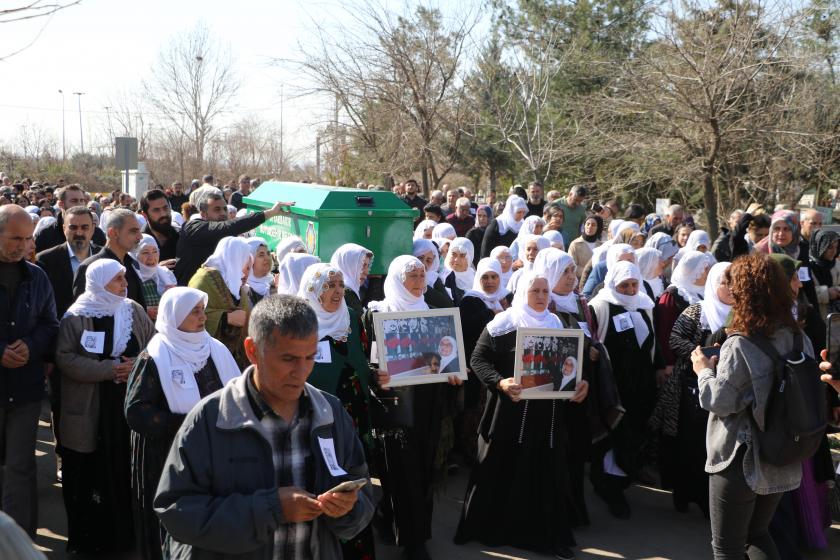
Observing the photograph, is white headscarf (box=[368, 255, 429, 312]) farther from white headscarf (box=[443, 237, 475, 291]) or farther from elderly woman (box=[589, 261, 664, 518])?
white headscarf (box=[443, 237, 475, 291])

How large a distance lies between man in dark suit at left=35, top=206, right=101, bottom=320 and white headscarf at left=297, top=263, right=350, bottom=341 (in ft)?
8.93

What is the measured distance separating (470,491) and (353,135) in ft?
52.6

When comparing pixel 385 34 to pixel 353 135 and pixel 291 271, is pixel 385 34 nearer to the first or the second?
pixel 353 135

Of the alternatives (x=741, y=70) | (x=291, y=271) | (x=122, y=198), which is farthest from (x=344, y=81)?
(x=291, y=271)

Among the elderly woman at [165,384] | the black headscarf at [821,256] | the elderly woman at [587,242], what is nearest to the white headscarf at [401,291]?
the elderly woman at [165,384]

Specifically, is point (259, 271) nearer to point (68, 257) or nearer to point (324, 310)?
point (68, 257)

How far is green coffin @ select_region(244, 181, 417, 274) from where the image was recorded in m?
10.2

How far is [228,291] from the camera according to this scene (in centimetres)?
578

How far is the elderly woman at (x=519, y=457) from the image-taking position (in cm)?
548

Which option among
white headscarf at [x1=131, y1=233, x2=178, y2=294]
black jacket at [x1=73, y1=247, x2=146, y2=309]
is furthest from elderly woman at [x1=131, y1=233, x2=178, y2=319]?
black jacket at [x1=73, y1=247, x2=146, y2=309]

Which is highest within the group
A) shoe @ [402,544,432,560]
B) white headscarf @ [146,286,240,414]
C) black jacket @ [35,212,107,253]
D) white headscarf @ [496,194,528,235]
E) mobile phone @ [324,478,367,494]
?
white headscarf @ [496,194,528,235]

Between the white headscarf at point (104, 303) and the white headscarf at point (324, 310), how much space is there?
1102mm

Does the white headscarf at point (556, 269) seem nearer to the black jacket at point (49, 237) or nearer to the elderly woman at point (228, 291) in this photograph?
the elderly woman at point (228, 291)

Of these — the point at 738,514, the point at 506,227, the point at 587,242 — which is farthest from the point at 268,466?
the point at 506,227
